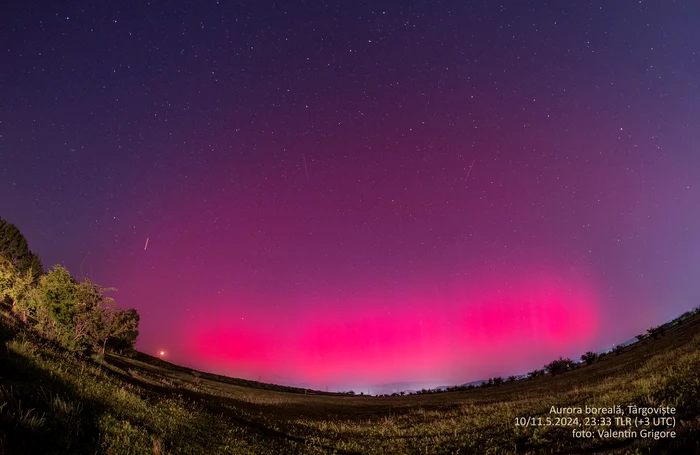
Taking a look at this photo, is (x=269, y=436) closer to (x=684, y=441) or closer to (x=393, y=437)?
(x=393, y=437)

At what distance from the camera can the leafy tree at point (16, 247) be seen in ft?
274

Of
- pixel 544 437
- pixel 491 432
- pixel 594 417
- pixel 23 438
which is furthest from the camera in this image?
pixel 491 432

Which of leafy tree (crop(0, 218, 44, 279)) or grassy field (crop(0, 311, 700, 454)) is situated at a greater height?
leafy tree (crop(0, 218, 44, 279))

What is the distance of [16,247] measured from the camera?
282ft

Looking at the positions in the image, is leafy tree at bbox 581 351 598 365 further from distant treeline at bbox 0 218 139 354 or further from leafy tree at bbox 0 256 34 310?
leafy tree at bbox 0 256 34 310

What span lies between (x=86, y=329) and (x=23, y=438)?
21726 millimetres

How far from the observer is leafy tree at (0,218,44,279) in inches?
3292

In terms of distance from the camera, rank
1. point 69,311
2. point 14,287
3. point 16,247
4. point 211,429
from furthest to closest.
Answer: point 16,247 < point 14,287 < point 69,311 < point 211,429

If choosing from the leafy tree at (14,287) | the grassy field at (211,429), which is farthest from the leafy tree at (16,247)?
the grassy field at (211,429)

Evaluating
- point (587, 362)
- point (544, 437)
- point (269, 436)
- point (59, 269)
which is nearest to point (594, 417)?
point (544, 437)

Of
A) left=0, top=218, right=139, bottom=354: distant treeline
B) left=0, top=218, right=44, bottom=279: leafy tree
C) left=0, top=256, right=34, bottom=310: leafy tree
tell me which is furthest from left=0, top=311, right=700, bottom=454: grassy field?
left=0, top=218, right=44, bottom=279: leafy tree

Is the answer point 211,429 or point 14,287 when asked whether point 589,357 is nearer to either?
point 211,429

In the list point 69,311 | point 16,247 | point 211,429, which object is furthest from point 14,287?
point 16,247

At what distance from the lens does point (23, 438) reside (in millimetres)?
6473
